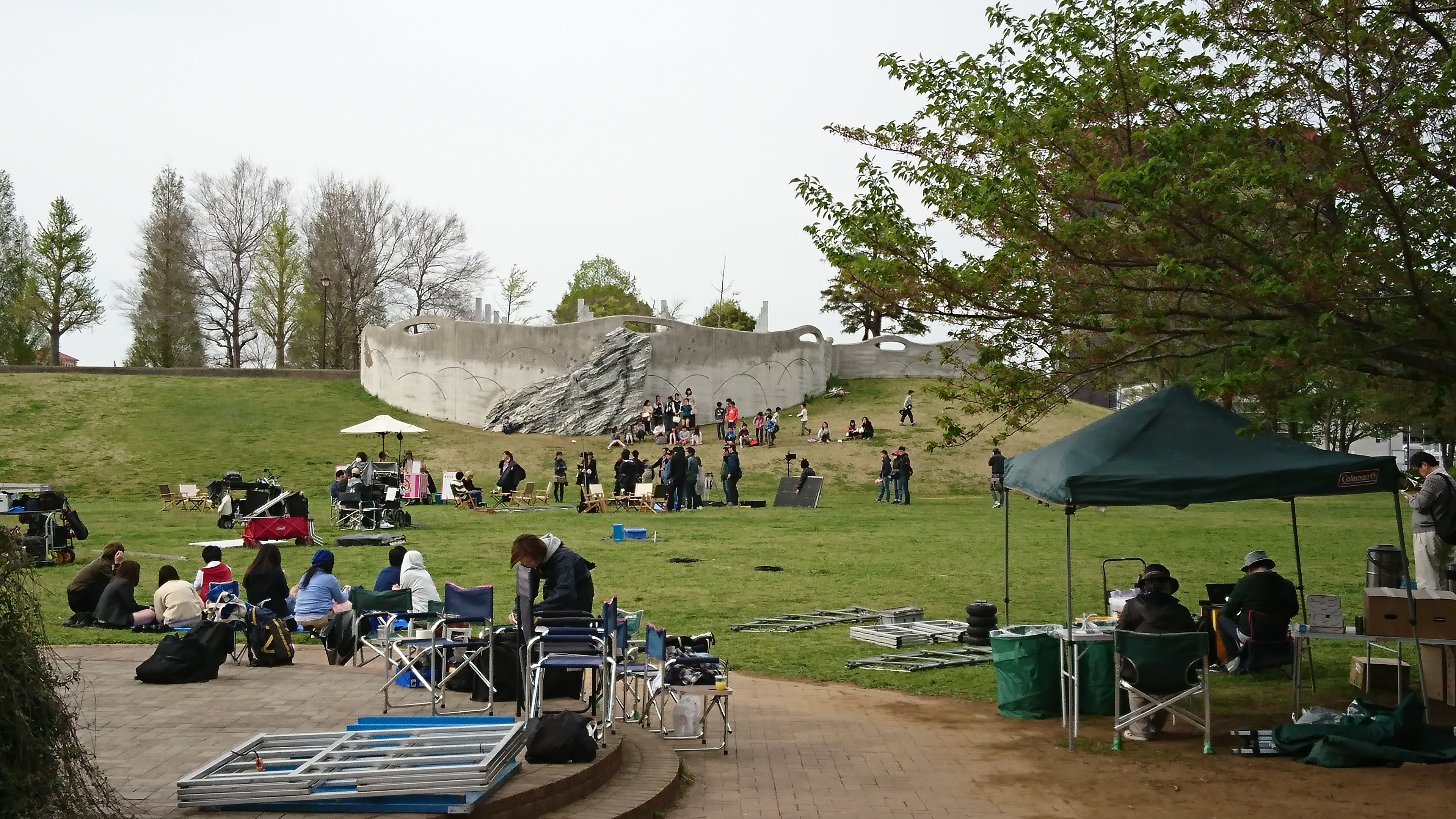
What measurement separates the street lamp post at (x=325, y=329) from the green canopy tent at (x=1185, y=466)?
57.2 meters

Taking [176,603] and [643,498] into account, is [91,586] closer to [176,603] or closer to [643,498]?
[176,603]

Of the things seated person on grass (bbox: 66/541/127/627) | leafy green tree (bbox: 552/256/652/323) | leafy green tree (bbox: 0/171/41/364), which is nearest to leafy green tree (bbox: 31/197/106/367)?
leafy green tree (bbox: 0/171/41/364)

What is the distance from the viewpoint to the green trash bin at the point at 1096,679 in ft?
30.1

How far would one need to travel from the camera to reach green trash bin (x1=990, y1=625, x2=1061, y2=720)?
Result: 920 cm

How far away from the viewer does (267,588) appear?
12328mm

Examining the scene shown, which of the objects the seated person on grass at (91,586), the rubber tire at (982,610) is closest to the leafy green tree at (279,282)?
the seated person on grass at (91,586)

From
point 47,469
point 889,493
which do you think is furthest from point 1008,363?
point 47,469

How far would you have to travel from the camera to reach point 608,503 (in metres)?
29.9

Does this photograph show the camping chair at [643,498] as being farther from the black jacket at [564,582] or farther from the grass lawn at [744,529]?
the black jacket at [564,582]

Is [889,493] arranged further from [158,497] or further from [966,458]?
[158,497]

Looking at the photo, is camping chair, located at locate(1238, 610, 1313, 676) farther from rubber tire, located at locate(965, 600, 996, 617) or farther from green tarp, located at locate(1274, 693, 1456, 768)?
rubber tire, located at locate(965, 600, 996, 617)

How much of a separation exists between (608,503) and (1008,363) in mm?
19806

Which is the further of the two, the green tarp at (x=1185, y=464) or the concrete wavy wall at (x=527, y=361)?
the concrete wavy wall at (x=527, y=361)

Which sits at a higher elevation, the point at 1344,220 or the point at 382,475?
the point at 1344,220
